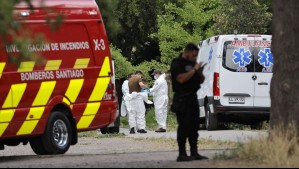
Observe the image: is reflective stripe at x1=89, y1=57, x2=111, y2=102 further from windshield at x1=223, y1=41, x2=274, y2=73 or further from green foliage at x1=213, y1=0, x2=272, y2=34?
green foliage at x1=213, y1=0, x2=272, y2=34

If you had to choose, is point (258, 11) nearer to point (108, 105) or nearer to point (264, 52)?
point (264, 52)

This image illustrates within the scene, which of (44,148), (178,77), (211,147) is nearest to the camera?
(178,77)

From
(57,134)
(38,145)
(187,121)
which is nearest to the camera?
(187,121)

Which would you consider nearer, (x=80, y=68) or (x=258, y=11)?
(x=80, y=68)

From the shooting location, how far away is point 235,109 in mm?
27359

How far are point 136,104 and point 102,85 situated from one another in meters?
10.2

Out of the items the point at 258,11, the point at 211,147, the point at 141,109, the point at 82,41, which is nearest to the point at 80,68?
the point at 82,41

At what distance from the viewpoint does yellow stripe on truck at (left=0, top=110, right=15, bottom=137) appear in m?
17.7

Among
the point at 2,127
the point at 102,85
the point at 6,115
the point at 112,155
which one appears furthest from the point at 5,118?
the point at 102,85

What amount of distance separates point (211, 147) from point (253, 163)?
20.0 ft

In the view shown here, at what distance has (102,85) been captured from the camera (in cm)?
1964

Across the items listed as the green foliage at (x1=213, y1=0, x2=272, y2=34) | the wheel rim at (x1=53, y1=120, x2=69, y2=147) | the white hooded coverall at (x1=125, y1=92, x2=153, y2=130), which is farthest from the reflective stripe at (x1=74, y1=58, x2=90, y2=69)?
the green foliage at (x1=213, y1=0, x2=272, y2=34)

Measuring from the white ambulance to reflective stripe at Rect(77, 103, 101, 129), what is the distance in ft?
26.5

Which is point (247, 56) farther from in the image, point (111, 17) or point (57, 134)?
point (111, 17)
